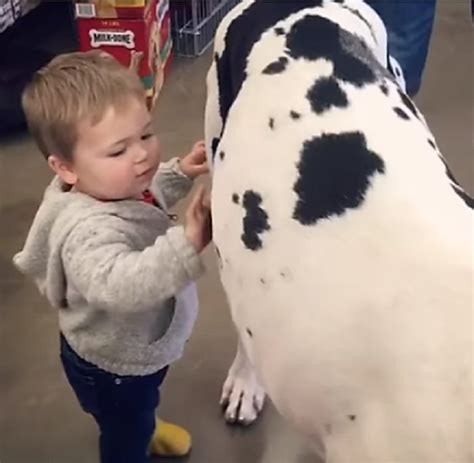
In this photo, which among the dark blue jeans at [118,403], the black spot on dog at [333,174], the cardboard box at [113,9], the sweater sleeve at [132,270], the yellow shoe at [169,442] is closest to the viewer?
the black spot on dog at [333,174]

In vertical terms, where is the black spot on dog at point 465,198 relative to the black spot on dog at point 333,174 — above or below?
below

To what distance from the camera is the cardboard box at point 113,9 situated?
2799 mm

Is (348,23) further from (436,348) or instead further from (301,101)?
(436,348)

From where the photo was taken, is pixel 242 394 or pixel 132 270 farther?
pixel 242 394

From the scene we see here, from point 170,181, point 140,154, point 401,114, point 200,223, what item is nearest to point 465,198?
point 401,114

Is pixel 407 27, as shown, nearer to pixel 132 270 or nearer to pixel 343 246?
pixel 132 270

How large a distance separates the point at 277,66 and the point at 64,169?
1.22ft

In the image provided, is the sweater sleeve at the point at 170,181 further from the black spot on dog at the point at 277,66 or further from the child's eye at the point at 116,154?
the black spot on dog at the point at 277,66

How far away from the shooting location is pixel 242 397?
1997mm

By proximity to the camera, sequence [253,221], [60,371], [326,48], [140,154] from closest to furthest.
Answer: [253,221] → [326,48] → [140,154] → [60,371]

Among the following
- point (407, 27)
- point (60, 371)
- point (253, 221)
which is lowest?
point (60, 371)

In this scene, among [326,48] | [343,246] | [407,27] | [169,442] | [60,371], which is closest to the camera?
[343,246]

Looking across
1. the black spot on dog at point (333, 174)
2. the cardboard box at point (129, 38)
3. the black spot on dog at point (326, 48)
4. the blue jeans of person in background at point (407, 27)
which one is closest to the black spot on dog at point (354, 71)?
the black spot on dog at point (326, 48)

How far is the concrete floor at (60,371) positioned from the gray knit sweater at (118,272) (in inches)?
15.6
